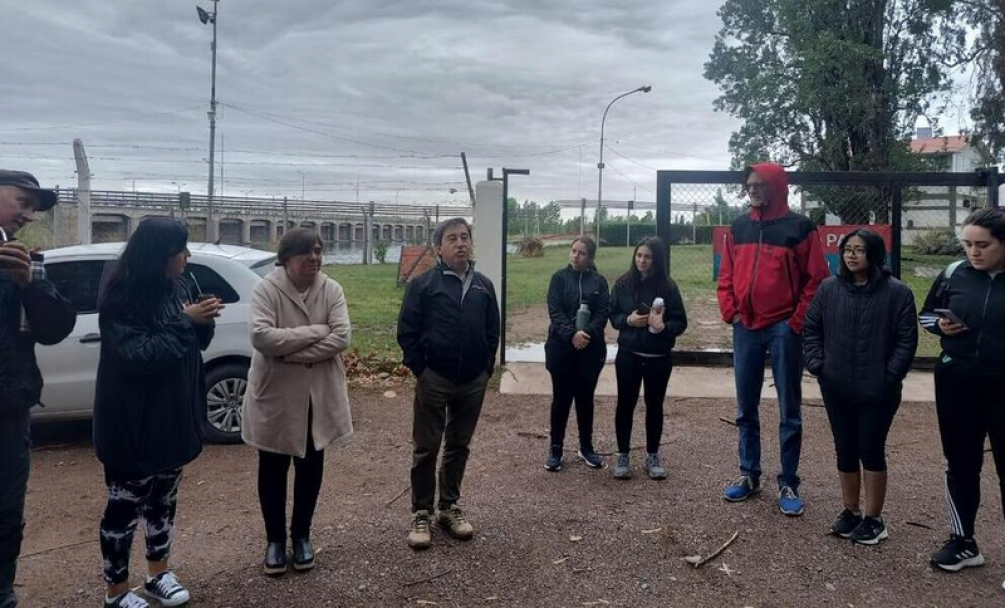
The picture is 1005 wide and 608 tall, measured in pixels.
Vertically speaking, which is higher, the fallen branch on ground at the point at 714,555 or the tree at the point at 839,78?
the tree at the point at 839,78

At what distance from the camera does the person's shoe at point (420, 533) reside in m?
3.70

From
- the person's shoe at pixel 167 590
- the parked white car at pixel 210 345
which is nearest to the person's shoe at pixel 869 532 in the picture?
the person's shoe at pixel 167 590

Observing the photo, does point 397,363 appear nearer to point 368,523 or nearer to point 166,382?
point 368,523

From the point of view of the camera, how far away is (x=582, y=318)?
4793mm

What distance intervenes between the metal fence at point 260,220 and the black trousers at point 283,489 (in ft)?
31.5

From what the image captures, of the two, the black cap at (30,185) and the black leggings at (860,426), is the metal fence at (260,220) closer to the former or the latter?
the black cap at (30,185)

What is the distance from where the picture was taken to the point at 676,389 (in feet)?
24.0

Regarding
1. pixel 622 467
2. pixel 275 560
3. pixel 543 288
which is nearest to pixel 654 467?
pixel 622 467

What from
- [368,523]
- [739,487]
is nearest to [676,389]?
[739,487]

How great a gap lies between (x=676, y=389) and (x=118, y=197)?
15942 millimetres

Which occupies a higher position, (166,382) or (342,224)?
(342,224)

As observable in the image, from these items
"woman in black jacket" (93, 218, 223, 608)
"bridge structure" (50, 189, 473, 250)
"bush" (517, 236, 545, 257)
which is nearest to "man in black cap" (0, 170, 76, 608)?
"woman in black jacket" (93, 218, 223, 608)

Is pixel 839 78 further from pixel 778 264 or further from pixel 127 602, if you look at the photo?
pixel 127 602

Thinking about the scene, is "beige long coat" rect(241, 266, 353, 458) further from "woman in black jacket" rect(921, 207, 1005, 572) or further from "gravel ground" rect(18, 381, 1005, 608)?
"woman in black jacket" rect(921, 207, 1005, 572)
